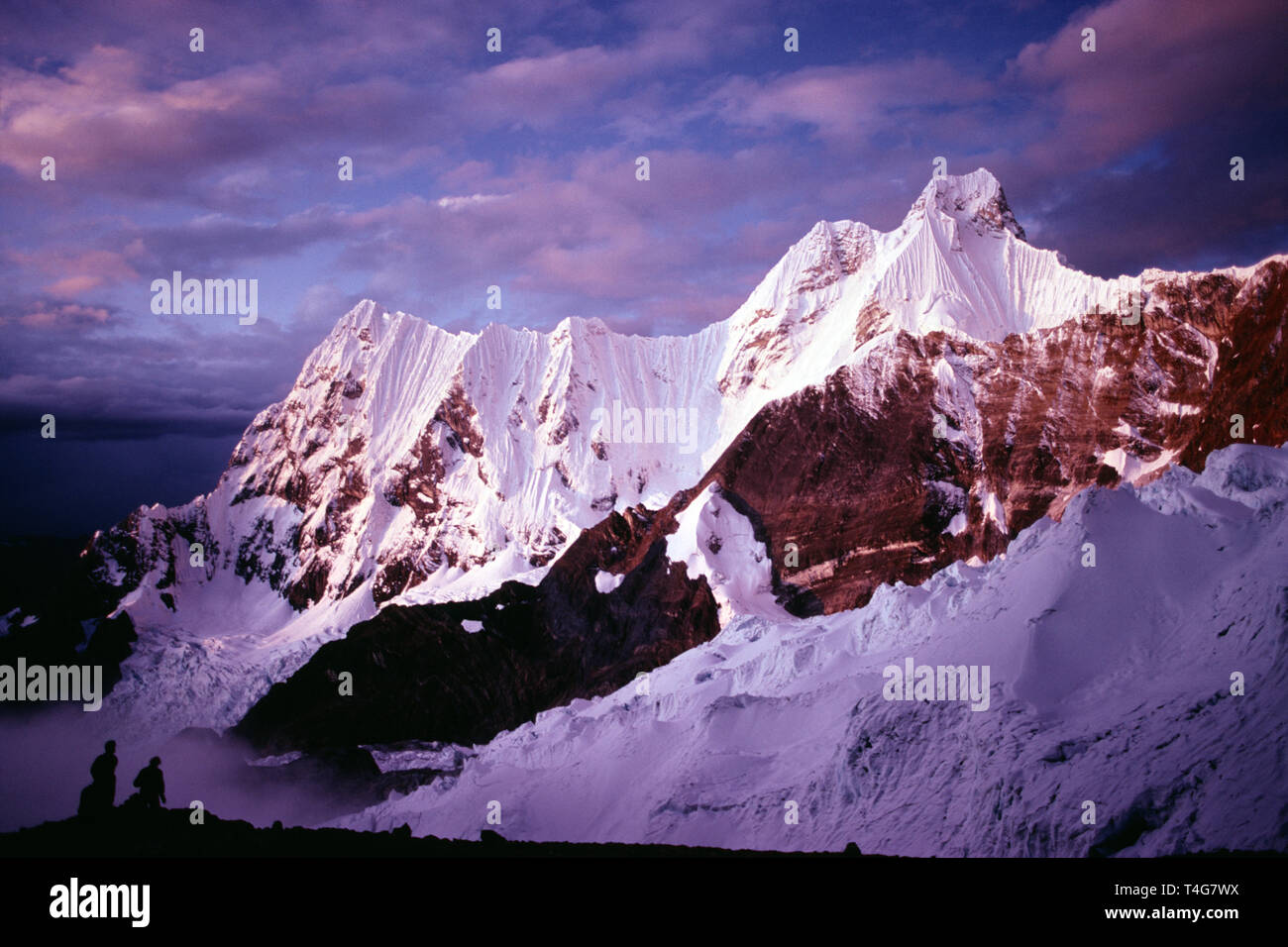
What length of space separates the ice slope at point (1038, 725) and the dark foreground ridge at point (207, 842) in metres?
6.45

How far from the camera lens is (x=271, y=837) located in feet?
92.6

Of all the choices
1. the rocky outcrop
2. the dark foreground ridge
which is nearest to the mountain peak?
the rocky outcrop

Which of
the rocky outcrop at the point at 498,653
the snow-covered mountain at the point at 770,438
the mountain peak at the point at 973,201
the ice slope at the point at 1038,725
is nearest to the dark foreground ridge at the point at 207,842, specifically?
the ice slope at the point at 1038,725

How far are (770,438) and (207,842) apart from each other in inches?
3808

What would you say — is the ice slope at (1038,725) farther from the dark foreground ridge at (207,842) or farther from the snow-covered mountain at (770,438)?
the snow-covered mountain at (770,438)

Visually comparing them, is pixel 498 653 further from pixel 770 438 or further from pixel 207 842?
pixel 207 842

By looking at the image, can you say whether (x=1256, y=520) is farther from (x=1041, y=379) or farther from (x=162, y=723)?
(x=162, y=723)

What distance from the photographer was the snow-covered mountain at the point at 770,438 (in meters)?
93.8

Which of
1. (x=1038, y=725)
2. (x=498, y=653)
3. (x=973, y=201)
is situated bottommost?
(x=498, y=653)

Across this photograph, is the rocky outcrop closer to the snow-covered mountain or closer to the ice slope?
the snow-covered mountain

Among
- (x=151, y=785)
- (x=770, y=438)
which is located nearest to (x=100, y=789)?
(x=151, y=785)

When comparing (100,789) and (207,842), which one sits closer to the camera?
(207,842)

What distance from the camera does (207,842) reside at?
26.8 metres
